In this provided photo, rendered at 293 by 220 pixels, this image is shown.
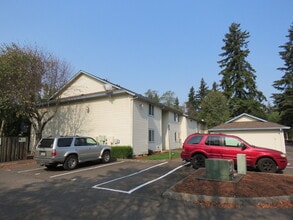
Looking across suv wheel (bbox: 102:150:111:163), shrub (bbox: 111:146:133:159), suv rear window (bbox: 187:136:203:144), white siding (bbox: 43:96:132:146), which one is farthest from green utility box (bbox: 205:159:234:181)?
white siding (bbox: 43:96:132:146)

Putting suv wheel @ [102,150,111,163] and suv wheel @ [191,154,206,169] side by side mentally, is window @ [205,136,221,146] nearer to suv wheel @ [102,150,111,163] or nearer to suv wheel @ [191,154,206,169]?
suv wheel @ [191,154,206,169]

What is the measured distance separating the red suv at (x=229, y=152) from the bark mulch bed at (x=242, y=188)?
96.6 inches

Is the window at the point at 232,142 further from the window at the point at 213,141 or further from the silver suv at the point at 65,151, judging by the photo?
the silver suv at the point at 65,151

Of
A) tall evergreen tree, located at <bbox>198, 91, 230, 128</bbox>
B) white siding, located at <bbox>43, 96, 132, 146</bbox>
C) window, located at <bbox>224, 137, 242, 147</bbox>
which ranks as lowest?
window, located at <bbox>224, 137, 242, 147</bbox>

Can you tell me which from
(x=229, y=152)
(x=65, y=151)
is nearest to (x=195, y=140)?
(x=229, y=152)

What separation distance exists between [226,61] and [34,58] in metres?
41.0

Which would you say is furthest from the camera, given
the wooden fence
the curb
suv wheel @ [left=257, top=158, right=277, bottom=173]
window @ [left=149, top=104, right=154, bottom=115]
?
window @ [left=149, top=104, right=154, bottom=115]

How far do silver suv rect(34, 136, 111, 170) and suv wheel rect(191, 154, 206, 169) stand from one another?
20.2 feet

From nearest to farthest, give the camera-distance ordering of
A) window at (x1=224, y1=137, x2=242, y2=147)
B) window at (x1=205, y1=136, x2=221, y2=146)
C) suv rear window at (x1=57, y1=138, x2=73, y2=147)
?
1. window at (x1=224, y1=137, x2=242, y2=147)
2. window at (x1=205, y1=136, x2=221, y2=146)
3. suv rear window at (x1=57, y1=138, x2=73, y2=147)

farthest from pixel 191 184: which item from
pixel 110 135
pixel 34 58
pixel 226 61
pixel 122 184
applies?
pixel 226 61

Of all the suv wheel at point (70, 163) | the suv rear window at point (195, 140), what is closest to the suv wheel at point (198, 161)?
the suv rear window at point (195, 140)

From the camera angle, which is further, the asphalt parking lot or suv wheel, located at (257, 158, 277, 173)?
suv wheel, located at (257, 158, 277, 173)

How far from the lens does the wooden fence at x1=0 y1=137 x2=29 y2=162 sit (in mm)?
16281

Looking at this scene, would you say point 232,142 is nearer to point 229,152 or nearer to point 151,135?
point 229,152
